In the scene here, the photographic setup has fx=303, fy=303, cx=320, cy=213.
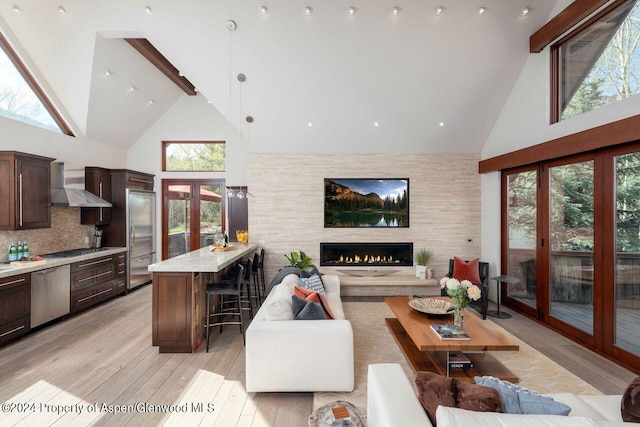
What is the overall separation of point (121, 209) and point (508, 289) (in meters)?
7.15

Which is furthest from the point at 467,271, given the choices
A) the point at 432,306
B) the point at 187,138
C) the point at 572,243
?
the point at 187,138

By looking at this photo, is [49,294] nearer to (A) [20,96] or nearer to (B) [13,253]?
(B) [13,253]

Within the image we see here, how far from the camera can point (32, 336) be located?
3836mm

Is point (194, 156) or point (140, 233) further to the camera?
point (194, 156)

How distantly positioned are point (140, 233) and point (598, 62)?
25.2 feet

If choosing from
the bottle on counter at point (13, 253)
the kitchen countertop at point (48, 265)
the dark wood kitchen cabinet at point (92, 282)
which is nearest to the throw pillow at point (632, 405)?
the kitchen countertop at point (48, 265)

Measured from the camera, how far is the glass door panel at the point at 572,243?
11.9 ft

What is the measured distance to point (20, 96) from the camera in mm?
4512

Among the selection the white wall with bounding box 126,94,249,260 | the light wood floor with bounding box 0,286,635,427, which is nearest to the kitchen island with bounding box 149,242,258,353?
the light wood floor with bounding box 0,286,635,427

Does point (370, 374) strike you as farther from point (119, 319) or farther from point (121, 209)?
point (121, 209)

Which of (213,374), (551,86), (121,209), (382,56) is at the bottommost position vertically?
(213,374)

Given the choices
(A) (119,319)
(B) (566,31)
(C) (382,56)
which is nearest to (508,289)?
(B) (566,31)

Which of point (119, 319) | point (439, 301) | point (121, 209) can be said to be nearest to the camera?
point (439, 301)

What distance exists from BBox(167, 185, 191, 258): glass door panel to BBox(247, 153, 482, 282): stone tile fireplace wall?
203 cm
